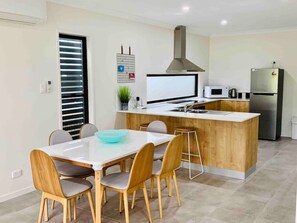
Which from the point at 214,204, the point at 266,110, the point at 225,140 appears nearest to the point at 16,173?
the point at 214,204

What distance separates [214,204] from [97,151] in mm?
1530

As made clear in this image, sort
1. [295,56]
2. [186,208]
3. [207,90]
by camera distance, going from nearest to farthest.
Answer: [186,208]
[295,56]
[207,90]

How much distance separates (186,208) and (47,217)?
150 centimetres

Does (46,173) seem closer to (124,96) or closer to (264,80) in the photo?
Answer: (124,96)

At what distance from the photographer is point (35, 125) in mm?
3850

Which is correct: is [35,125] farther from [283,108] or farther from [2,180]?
[283,108]

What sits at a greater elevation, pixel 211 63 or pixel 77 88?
pixel 211 63

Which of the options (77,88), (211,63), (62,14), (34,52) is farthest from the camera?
(211,63)

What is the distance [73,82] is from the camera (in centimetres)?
447

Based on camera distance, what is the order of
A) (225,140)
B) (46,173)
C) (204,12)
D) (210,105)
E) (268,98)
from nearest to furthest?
(46,173)
(225,140)
(204,12)
(268,98)
(210,105)

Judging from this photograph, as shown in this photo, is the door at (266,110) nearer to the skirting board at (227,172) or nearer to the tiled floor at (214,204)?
the tiled floor at (214,204)

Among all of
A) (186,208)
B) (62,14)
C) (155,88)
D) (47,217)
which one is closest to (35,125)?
(47,217)

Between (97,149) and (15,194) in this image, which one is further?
(15,194)

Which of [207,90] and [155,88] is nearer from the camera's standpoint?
[155,88]
